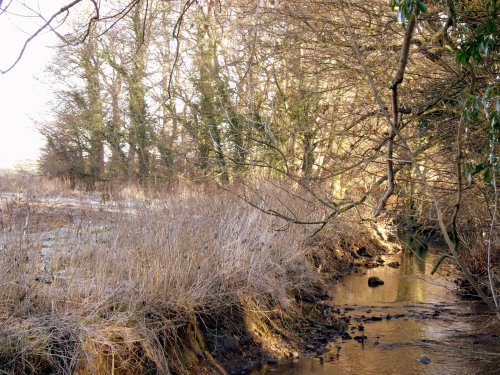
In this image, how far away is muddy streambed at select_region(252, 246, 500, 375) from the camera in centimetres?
746

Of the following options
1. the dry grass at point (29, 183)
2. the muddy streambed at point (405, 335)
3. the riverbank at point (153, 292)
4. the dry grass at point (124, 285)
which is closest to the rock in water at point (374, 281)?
the muddy streambed at point (405, 335)

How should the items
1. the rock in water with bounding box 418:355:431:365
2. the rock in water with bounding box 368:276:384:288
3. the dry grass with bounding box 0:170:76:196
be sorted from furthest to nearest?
→ the dry grass with bounding box 0:170:76:196 → the rock in water with bounding box 368:276:384:288 → the rock in water with bounding box 418:355:431:365

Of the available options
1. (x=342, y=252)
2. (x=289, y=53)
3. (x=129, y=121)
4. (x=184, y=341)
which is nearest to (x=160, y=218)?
(x=184, y=341)

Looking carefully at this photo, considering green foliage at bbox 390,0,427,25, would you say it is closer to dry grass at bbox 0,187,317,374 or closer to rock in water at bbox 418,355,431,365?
dry grass at bbox 0,187,317,374

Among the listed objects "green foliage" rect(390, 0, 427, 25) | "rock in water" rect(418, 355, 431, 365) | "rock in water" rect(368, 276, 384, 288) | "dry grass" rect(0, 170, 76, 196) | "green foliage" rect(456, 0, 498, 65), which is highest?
"green foliage" rect(456, 0, 498, 65)

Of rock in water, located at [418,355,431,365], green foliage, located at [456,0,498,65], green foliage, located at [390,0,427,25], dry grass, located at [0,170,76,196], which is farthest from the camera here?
dry grass, located at [0,170,76,196]

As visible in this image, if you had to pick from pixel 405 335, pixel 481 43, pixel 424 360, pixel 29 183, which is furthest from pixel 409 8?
pixel 29 183

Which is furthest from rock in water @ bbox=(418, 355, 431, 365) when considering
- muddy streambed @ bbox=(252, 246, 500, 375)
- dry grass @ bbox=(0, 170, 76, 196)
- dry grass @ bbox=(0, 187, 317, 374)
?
dry grass @ bbox=(0, 170, 76, 196)

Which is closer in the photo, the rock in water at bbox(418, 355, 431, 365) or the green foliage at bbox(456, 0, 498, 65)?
the green foliage at bbox(456, 0, 498, 65)

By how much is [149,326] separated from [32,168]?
21.5 meters

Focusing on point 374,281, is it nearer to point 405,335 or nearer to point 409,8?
point 405,335

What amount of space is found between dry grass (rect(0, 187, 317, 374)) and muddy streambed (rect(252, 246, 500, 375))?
4.24ft

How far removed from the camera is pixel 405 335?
28.3 ft

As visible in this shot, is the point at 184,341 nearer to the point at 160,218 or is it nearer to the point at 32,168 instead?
the point at 160,218
